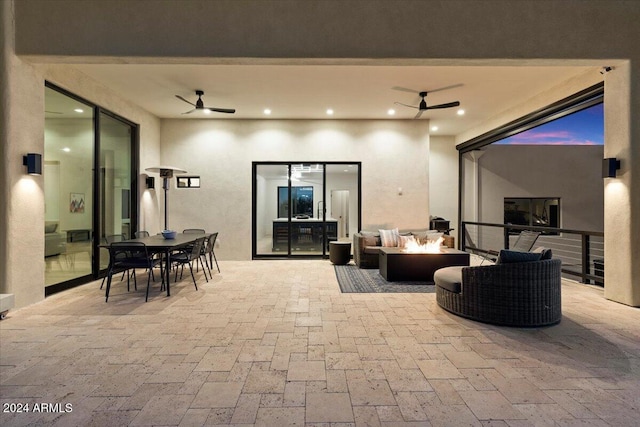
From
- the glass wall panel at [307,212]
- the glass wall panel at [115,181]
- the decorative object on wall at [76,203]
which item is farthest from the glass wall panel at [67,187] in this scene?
the glass wall panel at [307,212]

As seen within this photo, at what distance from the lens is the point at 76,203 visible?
5180mm

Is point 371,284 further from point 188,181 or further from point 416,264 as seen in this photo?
point 188,181

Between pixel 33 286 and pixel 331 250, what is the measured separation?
16.4 ft

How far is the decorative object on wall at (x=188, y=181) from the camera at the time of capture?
7730mm

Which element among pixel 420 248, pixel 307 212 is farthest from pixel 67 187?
pixel 420 248

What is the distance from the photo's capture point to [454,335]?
3.12 meters

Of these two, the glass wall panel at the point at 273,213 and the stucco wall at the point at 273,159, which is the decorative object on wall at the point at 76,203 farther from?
the glass wall panel at the point at 273,213

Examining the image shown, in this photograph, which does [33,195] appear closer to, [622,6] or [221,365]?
[221,365]

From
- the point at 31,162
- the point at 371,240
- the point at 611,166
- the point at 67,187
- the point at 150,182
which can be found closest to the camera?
the point at 31,162

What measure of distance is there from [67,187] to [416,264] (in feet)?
19.1

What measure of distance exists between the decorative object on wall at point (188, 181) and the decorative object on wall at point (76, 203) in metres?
2.57

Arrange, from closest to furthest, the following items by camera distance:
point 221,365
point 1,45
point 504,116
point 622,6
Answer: point 221,365, point 1,45, point 622,6, point 504,116

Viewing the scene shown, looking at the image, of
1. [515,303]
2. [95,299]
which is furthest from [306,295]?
[95,299]

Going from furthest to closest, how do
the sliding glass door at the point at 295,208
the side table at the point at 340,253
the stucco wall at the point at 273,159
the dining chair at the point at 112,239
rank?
the sliding glass door at the point at 295,208 < the stucco wall at the point at 273,159 < the side table at the point at 340,253 < the dining chair at the point at 112,239
